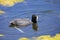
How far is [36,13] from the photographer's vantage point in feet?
5.49

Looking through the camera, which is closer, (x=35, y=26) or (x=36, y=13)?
(x=35, y=26)

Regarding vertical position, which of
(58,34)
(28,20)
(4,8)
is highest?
(4,8)

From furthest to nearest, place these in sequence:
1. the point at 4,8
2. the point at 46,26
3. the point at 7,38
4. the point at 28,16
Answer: the point at 4,8 → the point at 28,16 → the point at 46,26 → the point at 7,38

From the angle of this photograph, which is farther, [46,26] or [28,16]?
[28,16]

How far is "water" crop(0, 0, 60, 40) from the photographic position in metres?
1.44

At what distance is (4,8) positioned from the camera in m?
1.75

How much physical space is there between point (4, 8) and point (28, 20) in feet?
1.08

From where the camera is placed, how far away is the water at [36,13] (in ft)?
4.73

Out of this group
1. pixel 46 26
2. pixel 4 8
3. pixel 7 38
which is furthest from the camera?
pixel 4 8

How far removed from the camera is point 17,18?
1.60 meters

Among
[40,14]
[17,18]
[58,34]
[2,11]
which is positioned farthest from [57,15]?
[2,11]

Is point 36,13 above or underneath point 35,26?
above

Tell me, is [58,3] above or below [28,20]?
above

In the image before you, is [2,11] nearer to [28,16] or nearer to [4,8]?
[4,8]
